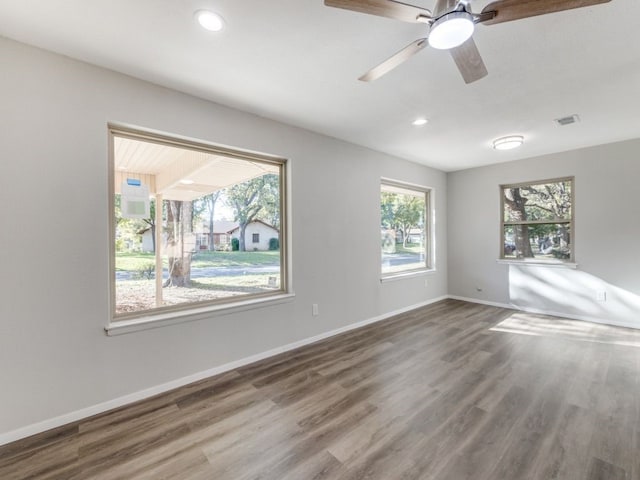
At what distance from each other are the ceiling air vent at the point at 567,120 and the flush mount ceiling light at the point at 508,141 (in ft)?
1.39

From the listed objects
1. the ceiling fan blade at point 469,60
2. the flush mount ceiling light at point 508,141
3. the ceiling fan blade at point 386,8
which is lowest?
the ceiling fan blade at point 469,60

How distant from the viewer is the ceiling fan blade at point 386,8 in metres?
1.31

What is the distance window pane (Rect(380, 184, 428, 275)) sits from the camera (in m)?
4.62

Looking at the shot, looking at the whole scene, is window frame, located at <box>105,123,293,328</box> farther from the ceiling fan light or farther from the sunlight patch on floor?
the sunlight patch on floor

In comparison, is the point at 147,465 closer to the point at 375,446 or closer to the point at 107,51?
the point at 375,446

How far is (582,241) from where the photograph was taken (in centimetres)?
420

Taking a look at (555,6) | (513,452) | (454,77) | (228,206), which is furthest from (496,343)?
(228,206)

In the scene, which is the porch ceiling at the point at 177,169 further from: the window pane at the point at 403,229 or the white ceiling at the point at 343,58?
the window pane at the point at 403,229

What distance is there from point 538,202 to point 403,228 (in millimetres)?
2205

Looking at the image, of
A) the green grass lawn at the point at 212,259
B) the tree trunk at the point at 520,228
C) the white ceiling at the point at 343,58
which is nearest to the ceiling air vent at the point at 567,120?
the white ceiling at the point at 343,58

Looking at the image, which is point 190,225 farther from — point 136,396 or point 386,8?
point 386,8

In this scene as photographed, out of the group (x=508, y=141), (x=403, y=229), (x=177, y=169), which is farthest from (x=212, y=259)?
(x=508, y=141)

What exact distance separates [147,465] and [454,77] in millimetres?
3401

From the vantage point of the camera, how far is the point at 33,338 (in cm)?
188
